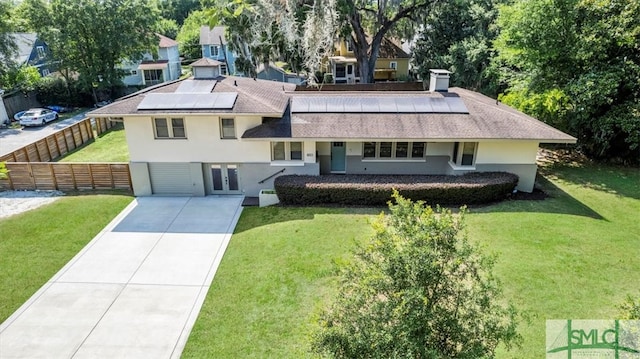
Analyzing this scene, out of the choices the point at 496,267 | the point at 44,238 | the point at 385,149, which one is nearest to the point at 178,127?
the point at 44,238

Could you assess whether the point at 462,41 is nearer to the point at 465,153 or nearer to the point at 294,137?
the point at 465,153

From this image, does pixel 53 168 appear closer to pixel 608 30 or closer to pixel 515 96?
pixel 515 96

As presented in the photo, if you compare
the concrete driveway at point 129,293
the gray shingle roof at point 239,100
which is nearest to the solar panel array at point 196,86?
the gray shingle roof at point 239,100

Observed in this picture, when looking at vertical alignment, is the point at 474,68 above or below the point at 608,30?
below

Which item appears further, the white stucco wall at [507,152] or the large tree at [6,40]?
the large tree at [6,40]

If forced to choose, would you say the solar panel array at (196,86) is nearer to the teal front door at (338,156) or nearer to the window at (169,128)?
the window at (169,128)

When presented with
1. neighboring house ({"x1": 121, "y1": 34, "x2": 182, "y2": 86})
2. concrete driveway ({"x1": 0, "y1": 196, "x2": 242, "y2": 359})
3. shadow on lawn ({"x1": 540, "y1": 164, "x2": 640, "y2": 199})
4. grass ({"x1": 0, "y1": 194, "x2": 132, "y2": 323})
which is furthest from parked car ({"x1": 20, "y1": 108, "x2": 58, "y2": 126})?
shadow on lawn ({"x1": 540, "y1": 164, "x2": 640, "y2": 199})

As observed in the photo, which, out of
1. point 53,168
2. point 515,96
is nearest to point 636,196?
point 515,96
